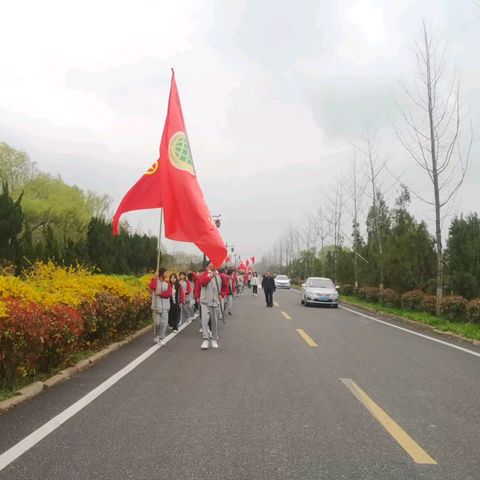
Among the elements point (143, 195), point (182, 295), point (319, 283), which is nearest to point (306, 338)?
point (182, 295)

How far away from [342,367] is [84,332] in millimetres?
4381

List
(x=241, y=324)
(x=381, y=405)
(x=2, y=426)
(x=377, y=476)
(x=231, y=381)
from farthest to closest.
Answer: (x=241, y=324) → (x=231, y=381) → (x=381, y=405) → (x=2, y=426) → (x=377, y=476)

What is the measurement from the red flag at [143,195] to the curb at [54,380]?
282cm

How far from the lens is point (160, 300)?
1086 cm

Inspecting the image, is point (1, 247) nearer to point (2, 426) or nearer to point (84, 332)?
point (84, 332)

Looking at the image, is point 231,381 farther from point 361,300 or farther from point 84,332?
point 361,300

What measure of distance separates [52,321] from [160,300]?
13.4 feet

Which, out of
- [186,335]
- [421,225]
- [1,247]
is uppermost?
[421,225]

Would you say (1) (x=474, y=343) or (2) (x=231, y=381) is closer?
(2) (x=231, y=381)

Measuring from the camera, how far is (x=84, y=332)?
8.60 meters

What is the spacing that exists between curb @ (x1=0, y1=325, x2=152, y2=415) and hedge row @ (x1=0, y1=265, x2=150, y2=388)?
20 cm

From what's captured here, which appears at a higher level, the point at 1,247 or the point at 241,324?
the point at 1,247

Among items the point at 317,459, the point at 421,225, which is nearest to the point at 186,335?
the point at 317,459

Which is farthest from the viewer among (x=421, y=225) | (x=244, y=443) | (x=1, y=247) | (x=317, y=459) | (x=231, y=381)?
(x=1, y=247)
